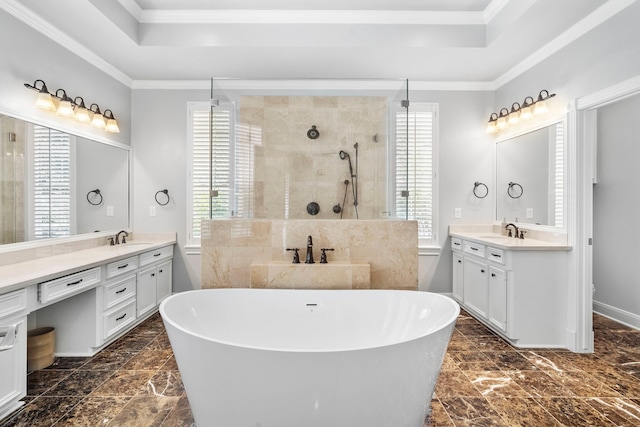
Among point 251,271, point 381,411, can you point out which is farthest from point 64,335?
point 381,411

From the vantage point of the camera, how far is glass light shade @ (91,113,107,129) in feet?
10.3

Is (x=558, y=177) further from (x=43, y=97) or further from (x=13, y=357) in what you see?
(x=43, y=97)

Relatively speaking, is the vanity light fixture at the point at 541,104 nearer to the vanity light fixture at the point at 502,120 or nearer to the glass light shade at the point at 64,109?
the vanity light fixture at the point at 502,120

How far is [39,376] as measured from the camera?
2287 millimetres

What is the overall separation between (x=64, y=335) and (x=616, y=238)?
518 cm

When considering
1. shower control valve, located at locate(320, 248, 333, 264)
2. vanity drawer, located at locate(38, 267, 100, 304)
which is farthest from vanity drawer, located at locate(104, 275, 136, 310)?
shower control valve, located at locate(320, 248, 333, 264)

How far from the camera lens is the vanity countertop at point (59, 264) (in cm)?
193

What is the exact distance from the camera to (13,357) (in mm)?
1889

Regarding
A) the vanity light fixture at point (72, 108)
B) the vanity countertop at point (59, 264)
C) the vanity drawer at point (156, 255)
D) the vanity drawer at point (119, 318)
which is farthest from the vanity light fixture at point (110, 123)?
the vanity drawer at point (119, 318)

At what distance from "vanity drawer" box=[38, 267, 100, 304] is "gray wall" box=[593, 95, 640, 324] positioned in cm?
486

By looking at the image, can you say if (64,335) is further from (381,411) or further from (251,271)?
(381,411)

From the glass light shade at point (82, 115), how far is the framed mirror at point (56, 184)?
0.58 ft

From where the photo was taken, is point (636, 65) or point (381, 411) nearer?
point (381, 411)

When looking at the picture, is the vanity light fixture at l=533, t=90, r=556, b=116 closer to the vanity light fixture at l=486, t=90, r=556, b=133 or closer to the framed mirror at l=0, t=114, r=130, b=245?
the vanity light fixture at l=486, t=90, r=556, b=133
